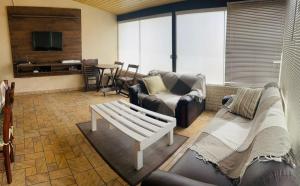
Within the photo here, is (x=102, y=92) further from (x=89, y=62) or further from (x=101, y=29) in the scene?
(x=101, y=29)

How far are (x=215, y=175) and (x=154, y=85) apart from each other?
9.06 ft

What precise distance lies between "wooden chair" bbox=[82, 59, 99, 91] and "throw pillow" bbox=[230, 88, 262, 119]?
454cm

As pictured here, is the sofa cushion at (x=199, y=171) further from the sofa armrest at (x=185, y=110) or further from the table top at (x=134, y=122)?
the sofa armrest at (x=185, y=110)

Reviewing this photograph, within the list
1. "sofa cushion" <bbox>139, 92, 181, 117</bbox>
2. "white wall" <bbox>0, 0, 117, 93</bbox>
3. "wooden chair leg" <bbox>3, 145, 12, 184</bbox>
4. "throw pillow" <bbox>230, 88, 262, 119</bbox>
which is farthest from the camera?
"white wall" <bbox>0, 0, 117, 93</bbox>

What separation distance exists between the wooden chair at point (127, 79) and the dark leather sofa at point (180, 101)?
1520mm

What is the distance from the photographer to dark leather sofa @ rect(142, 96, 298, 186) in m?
1.04

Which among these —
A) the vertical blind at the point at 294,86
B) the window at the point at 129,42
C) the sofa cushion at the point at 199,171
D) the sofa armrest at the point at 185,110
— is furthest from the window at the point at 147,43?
the sofa cushion at the point at 199,171

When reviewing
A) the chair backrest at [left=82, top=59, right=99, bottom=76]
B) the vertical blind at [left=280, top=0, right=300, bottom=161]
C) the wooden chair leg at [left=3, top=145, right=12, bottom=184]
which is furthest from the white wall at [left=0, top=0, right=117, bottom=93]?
the vertical blind at [left=280, top=0, right=300, bottom=161]

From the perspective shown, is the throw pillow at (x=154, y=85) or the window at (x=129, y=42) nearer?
the throw pillow at (x=154, y=85)

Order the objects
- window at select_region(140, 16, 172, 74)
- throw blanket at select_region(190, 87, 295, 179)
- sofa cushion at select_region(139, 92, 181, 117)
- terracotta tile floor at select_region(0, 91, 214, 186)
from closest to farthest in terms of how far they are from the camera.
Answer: throw blanket at select_region(190, 87, 295, 179) → terracotta tile floor at select_region(0, 91, 214, 186) → sofa cushion at select_region(139, 92, 181, 117) → window at select_region(140, 16, 172, 74)

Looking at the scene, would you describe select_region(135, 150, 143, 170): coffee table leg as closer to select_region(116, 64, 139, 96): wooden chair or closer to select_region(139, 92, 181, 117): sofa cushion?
select_region(139, 92, 181, 117): sofa cushion

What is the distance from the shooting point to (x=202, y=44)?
14.9ft

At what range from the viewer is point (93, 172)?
2.42m

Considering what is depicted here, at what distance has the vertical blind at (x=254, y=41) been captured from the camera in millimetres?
3549
